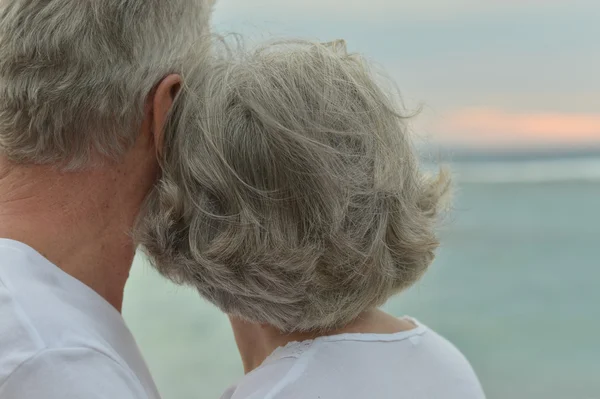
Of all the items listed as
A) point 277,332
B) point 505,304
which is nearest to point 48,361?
point 277,332

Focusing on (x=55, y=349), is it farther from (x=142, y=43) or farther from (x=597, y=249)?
(x=597, y=249)

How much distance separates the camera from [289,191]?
3.18ft

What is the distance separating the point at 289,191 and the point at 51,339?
359mm

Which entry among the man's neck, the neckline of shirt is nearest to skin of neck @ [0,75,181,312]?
the man's neck

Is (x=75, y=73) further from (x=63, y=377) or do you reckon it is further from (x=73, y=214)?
(x=63, y=377)

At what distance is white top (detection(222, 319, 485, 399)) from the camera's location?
95cm

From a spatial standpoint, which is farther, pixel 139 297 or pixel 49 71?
pixel 139 297

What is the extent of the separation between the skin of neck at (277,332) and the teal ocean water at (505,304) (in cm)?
112

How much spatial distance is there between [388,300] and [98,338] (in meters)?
0.44

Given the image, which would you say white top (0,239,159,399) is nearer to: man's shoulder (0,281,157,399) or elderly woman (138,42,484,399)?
man's shoulder (0,281,157,399)

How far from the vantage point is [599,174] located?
3.42m

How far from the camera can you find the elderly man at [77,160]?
0.86 metres

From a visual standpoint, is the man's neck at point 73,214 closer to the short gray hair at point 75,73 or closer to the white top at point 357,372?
the short gray hair at point 75,73

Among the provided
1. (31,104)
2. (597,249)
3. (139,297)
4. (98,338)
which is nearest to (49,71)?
(31,104)
